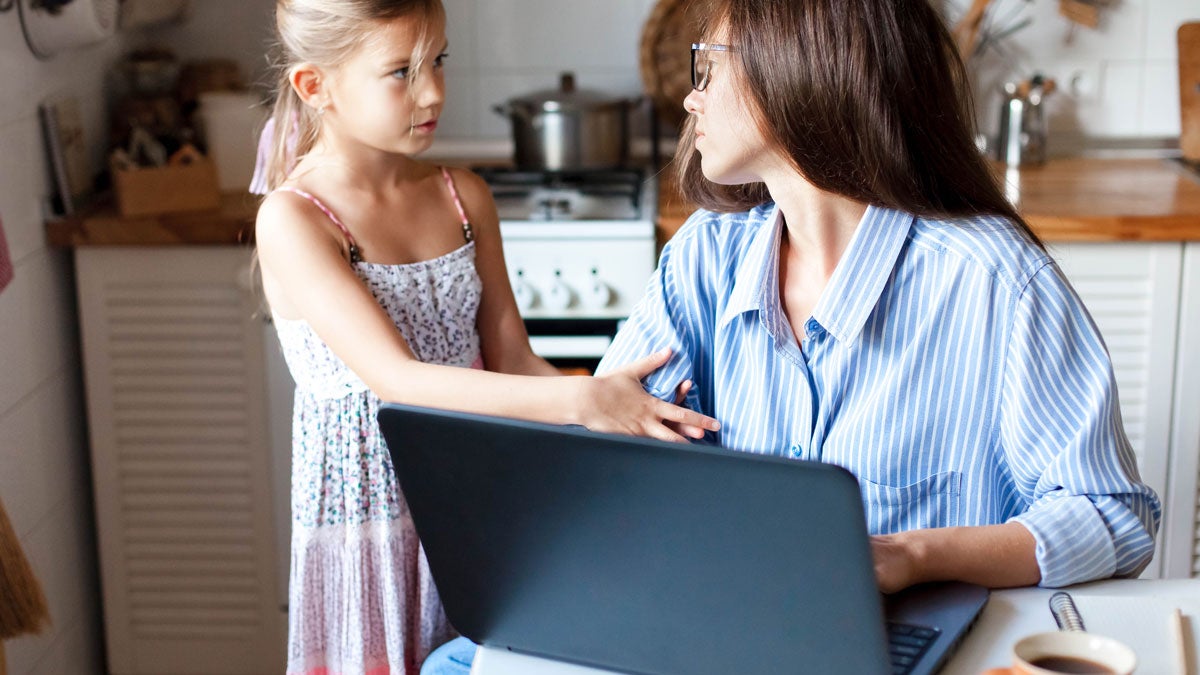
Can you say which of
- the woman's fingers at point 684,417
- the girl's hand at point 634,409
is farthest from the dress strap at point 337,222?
the woman's fingers at point 684,417

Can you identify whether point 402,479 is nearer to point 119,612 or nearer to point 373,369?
point 373,369

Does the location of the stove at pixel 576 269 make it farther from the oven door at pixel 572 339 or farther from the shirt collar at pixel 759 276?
the shirt collar at pixel 759 276

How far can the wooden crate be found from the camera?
2322 mm

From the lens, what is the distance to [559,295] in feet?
7.52

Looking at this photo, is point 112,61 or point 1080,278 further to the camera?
point 112,61

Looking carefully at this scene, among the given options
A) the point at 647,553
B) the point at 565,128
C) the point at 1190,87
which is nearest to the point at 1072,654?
the point at 647,553

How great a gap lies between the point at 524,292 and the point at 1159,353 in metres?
1.09

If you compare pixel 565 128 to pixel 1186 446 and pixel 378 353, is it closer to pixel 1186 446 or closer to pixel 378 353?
pixel 378 353

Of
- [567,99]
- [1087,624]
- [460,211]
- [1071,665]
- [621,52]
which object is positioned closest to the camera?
[1071,665]

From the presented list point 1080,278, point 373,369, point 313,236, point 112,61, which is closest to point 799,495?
point 373,369

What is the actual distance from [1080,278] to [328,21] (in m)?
1.35

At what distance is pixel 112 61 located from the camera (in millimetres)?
2627

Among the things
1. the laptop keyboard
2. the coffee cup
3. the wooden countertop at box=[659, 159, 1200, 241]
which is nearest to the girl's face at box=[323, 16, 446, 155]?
the wooden countertop at box=[659, 159, 1200, 241]

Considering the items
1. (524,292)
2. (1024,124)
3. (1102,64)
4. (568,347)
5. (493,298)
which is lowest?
(568,347)
